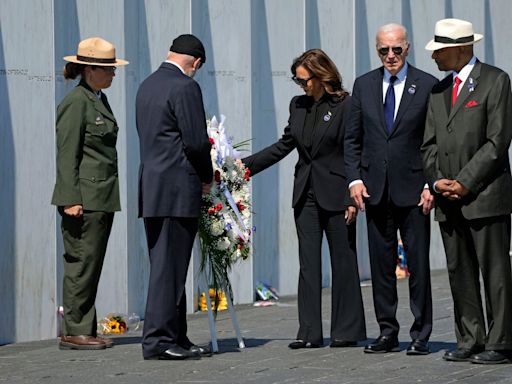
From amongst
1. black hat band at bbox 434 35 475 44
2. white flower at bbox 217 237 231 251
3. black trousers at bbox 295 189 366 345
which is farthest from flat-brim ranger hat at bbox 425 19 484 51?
white flower at bbox 217 237 231 251

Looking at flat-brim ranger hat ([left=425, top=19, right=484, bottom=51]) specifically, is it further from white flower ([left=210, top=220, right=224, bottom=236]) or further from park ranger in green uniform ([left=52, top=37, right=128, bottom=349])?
park ranger in green uniform ([left=52, top=37, right=128, bottom=349])

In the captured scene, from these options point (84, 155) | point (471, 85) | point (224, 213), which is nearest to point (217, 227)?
point (224, 213)

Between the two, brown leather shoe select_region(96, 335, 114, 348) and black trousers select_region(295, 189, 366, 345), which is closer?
black trousers select_region(295, 189, 366, 345)

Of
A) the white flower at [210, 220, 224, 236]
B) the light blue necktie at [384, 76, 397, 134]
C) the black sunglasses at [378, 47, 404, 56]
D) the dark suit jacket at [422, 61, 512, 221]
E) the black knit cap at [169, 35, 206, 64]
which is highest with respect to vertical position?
the black knit cap at [169, 35, 206, 64]

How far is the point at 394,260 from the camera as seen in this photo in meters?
11.6

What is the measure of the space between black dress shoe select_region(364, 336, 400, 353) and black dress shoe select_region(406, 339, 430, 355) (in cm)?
→ 21

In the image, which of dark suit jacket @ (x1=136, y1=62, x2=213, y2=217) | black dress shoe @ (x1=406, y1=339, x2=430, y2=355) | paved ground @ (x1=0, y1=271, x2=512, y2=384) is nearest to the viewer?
paved ground @ (x1=0, y1=271, x2=512, y2=384)

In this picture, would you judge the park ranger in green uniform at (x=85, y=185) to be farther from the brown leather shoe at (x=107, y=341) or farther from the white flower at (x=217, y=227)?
the white flower at (x=217, y=227)

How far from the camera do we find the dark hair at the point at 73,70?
12278 millimetres

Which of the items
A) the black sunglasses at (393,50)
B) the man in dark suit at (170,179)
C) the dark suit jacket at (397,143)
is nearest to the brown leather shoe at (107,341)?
the man in dark suit at (170,179)

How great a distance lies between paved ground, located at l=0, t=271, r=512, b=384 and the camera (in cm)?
1028

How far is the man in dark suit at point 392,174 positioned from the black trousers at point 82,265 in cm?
191

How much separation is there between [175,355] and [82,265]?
4.53ft

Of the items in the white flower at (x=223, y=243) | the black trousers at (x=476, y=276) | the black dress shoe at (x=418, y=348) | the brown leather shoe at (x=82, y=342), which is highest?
the white flower at (x=223, y=243)
